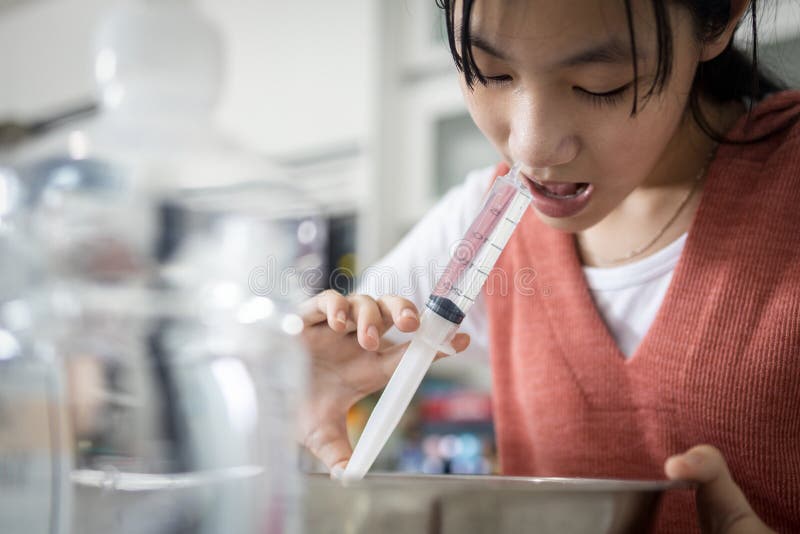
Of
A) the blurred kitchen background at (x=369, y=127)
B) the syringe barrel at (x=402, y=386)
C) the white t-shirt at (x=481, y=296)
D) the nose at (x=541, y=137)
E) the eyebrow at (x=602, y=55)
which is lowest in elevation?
the syringe barrel at (x=402, y=386)

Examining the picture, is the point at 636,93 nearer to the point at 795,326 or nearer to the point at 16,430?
the point at 795,326

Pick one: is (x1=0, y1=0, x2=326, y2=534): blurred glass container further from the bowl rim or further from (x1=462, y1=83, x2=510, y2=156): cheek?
(x1=462, y1=83, x2=510, y2=156): cheek

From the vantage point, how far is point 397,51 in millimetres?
2334

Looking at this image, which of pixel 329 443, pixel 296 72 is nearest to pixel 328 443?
pixel 329 443

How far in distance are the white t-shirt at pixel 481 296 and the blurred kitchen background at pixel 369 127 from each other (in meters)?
1.12

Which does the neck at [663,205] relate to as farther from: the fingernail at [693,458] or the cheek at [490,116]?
the fingernail at [693,458]

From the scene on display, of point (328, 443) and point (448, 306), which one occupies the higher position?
point (448, 306)

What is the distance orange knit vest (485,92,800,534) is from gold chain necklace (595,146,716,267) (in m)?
0.03

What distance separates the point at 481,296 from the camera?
0.87m

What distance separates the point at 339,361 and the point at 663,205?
34 centimetres

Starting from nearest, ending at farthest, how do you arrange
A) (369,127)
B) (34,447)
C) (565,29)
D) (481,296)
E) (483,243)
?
1. (34,447)
2. (565,29)
3. (483,243)
4. (481,296)
5. (369,127)

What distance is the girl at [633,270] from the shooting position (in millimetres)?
532

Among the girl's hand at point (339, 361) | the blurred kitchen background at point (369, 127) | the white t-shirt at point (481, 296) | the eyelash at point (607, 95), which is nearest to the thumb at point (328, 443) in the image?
the girl's hand at point (339, 361)

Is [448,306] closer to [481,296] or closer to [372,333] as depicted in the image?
[372,333]
